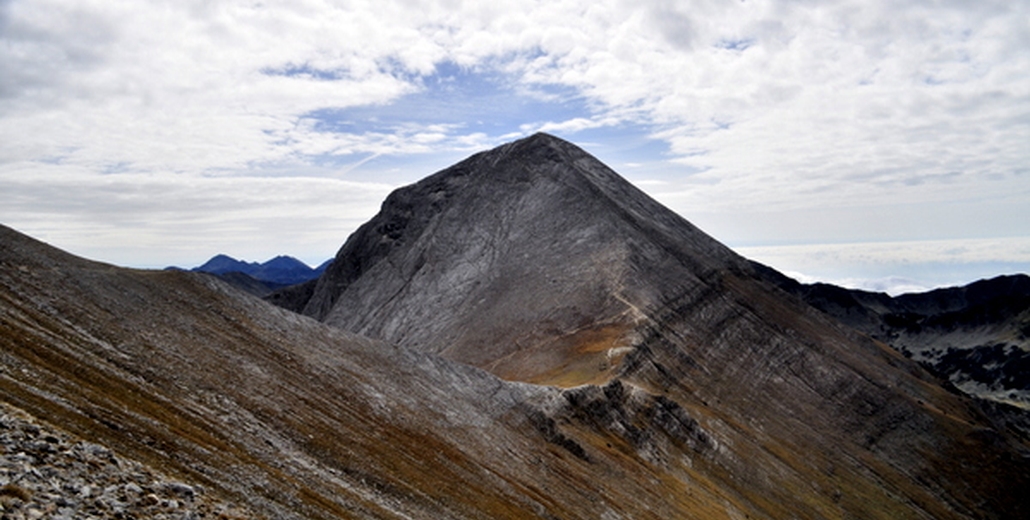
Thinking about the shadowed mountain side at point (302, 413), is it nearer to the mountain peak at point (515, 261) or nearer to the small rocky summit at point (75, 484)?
the small rocky summit at point (75, 484)

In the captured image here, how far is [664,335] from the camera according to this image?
301 ft

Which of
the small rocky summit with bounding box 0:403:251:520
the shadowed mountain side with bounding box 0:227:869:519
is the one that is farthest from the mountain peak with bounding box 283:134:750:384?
the small rocky summit with bounding box 0:403:251:520

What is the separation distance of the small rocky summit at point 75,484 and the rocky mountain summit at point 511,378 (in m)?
1.92

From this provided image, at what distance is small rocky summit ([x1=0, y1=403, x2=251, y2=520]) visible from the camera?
1666 cm

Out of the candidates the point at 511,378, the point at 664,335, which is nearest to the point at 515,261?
the point at 664,335

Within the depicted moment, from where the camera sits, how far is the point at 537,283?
10950cm

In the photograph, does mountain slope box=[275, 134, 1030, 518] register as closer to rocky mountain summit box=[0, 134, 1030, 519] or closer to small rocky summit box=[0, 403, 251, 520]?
rocky mountain summit box=[0, 134, 1030, 519]

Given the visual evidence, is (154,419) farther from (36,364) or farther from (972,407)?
(972,407)

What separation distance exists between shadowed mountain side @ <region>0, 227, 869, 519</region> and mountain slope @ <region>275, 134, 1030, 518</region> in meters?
7.17

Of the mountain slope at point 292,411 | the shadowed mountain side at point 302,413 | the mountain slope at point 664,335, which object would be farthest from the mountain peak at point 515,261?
the mountain slope at point 292,411

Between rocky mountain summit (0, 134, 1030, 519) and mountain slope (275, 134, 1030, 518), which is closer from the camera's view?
rocky mountain summit (0, 134, 1030, 519)

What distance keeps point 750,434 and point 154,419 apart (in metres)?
68.7

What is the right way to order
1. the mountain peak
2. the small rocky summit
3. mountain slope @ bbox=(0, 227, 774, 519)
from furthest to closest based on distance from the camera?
the mountain peak → mountain slope @ bbox=(0, 227, 774, 519) → the small rocky summit

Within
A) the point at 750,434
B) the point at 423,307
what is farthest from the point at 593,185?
the point at 750,434
